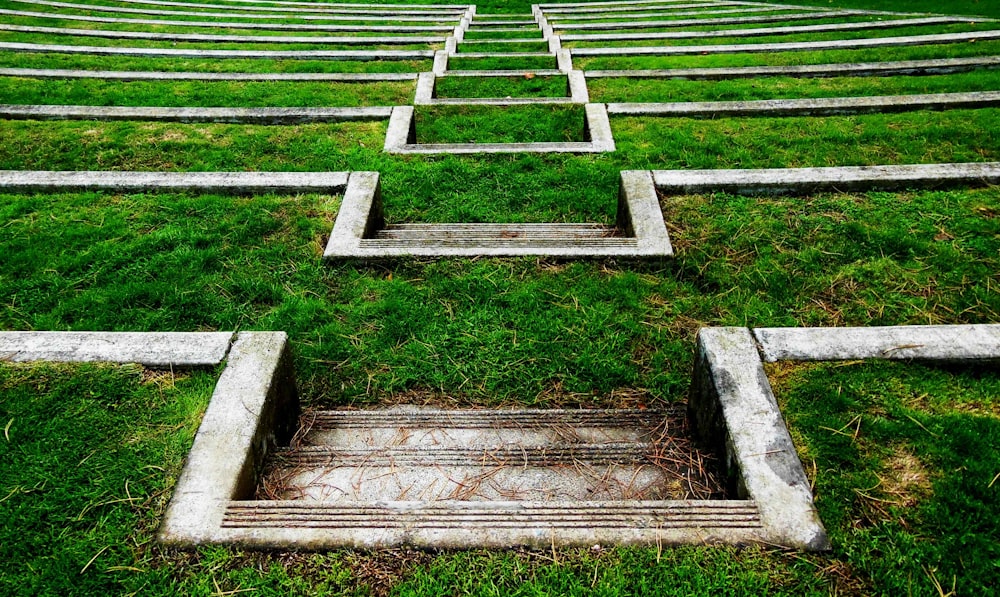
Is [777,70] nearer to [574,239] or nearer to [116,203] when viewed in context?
[574,239]

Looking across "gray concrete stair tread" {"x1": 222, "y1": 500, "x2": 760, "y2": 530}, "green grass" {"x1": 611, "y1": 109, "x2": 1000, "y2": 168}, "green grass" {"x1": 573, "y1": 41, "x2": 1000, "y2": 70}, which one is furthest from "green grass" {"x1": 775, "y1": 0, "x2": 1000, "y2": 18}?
"gray concrete stair tread" {"x1": 222, "y1": 500, "x2": 760, "y2": 530}

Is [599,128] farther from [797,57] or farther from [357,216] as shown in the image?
[797,57]

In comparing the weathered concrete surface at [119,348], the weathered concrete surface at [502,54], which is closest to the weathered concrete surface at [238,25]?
the weathered concrete surface at [502,54]

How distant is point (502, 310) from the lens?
3408 mm

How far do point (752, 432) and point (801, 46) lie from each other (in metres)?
8.03

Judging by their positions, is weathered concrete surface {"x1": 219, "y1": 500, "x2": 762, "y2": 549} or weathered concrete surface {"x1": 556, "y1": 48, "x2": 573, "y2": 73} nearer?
weathered concrete surface {"x1": 219, "y1": 500, "x2": 762, "y2": 549}

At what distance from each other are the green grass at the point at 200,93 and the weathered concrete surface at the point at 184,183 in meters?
2.04

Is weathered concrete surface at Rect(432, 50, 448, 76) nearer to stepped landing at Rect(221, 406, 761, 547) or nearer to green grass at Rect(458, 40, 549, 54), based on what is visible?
green grass at Rect(458, 40, 549, 54)

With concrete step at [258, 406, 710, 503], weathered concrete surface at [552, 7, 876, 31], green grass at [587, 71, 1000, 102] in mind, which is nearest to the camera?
concrete step at [258, 406, 710, 503]

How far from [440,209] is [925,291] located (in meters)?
2.94

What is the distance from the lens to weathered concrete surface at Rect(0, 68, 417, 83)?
23.1ft

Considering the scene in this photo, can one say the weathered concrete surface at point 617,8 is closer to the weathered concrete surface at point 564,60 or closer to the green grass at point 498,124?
the weathered concrete surface at point 564,60

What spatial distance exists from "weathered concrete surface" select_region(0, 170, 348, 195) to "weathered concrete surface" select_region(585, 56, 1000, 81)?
415 centimetres

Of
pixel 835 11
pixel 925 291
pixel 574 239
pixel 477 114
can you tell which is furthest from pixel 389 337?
pixel 835 11
